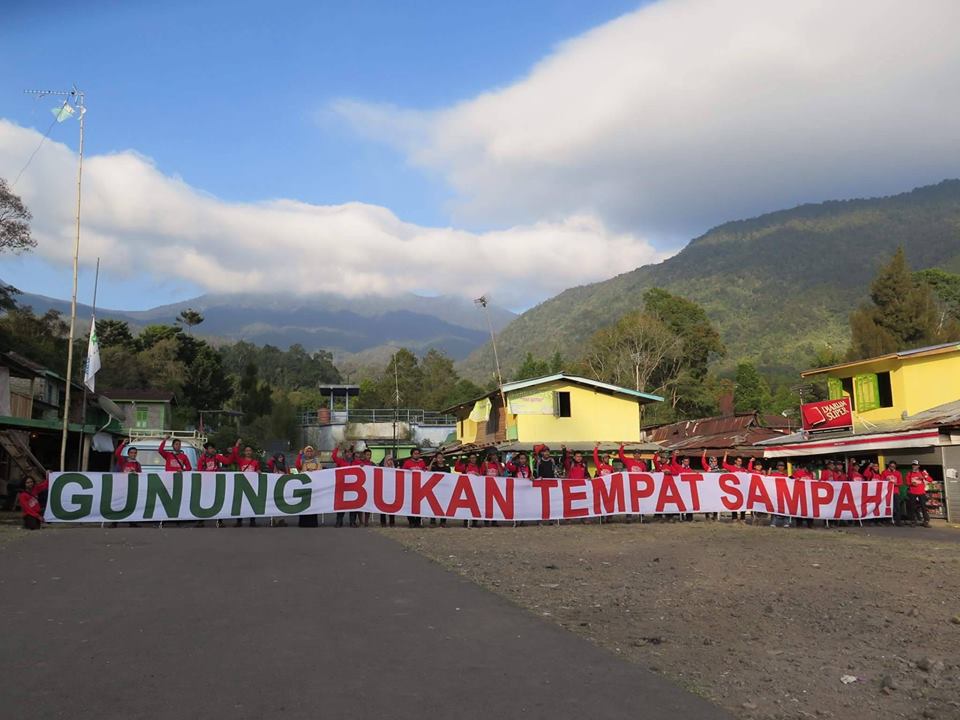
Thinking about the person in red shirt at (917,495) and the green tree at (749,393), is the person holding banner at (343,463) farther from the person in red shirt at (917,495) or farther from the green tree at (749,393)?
the green tree at (749,393)

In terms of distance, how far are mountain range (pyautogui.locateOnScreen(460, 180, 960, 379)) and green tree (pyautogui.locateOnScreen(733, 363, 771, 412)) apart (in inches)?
1323

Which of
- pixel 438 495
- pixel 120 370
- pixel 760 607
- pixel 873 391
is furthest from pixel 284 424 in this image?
pixel 760 607

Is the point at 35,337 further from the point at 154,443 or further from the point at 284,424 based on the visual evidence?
the point at 284,424

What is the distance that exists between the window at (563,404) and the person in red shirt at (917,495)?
21.2 m

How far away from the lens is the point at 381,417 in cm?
7931

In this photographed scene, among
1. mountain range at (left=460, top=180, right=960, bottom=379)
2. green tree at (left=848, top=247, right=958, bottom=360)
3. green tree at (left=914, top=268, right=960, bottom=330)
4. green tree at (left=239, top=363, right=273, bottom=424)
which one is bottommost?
green tree at (left=239, top=363, right=273, bottom=424)

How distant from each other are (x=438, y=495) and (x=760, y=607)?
10233 millimetres

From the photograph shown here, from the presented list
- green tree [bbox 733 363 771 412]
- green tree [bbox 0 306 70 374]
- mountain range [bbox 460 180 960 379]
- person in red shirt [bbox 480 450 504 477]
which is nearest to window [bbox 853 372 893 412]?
person in red shirt [bbox 480 450 504 477]

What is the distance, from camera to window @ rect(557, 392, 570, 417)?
41181 millimetres

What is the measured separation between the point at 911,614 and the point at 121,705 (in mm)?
7256

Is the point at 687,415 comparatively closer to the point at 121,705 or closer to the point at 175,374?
the point at 175,374

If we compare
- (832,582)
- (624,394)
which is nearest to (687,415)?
(624,394)

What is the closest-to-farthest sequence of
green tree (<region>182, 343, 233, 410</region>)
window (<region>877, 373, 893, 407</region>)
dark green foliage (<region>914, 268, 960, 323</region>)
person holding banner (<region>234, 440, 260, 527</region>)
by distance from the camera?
1. person holding banner (<region>234, 440, 260, 527</region>)
2. window (<region>877, 373, 893, 407</region>)
3. dark green foliage (<region>914, 268, 960, 323</region>)
4. green tree (<region>182, 343, 233, 410</region>)

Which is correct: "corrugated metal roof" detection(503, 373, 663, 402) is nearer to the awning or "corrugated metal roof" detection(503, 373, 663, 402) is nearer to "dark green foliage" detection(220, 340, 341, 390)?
the awning
